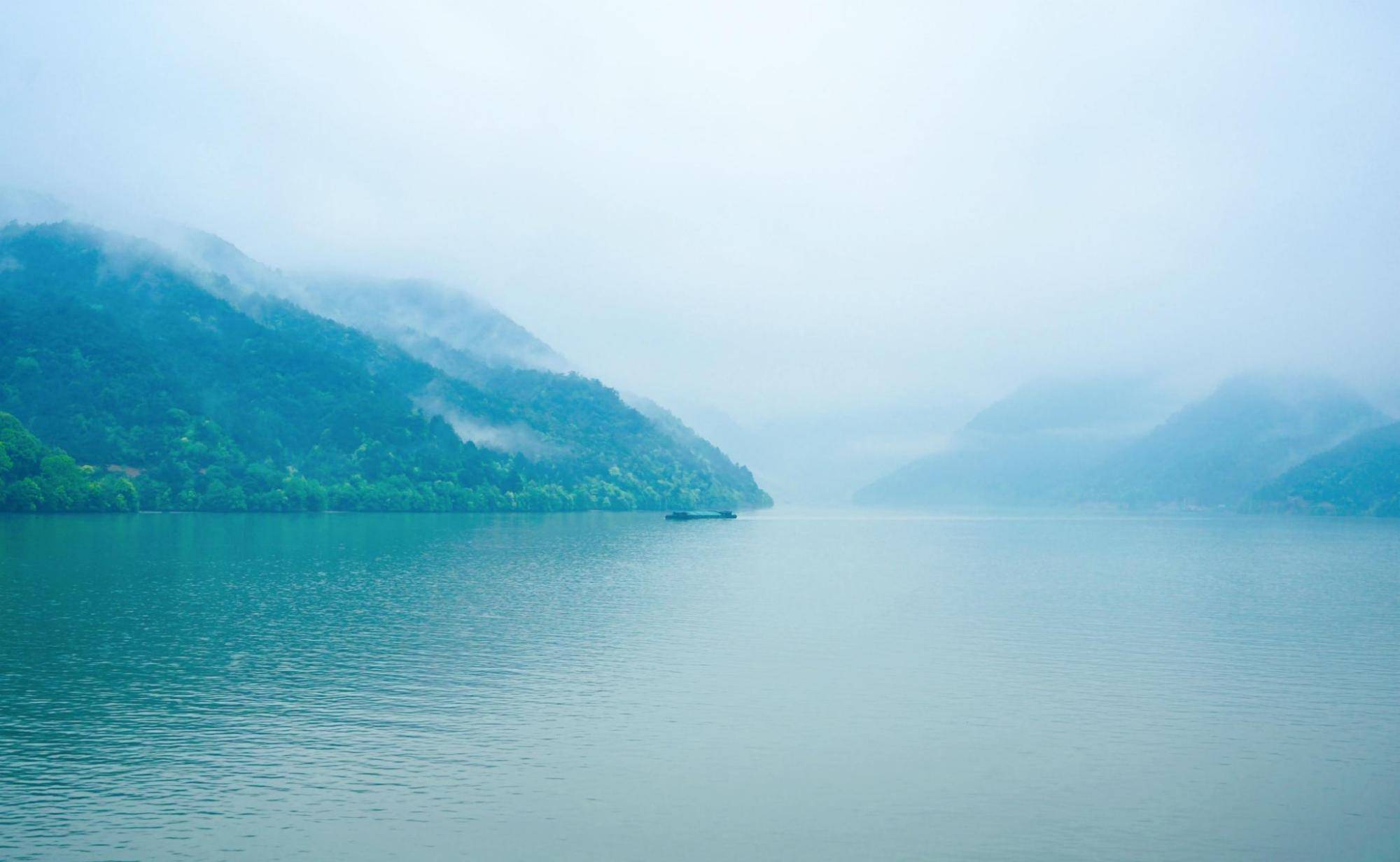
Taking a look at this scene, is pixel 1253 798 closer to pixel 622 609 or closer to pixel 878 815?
pixel 878 815

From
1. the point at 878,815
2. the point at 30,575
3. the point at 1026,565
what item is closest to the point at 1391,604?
the point at 1026,565

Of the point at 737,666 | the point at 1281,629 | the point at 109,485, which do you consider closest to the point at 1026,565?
the point at 1281,629

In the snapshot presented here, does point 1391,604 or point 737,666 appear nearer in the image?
point 737,666

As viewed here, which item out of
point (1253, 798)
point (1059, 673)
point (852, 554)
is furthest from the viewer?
point (852, 554)

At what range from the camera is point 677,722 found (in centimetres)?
4116

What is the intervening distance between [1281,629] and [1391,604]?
2341 cm

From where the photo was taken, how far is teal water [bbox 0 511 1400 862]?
94.6 feet

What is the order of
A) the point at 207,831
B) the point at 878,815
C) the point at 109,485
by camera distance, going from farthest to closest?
1. the point at 109,485
2. the point at 878,815
3. the point at 207,831

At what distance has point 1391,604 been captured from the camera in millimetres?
83688

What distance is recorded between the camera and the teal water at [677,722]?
1136 inches

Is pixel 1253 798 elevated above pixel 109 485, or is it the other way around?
pixel 109 485

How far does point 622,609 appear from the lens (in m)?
74.1

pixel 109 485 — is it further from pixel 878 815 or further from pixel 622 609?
pixel 878 815

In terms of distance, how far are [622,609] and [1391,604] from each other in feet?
209
